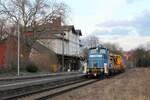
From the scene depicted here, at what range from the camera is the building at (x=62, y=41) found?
76.9 m

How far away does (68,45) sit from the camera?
114938mm

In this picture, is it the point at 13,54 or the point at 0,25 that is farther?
the point at 0,25

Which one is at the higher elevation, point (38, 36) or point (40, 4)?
point (40, 4)

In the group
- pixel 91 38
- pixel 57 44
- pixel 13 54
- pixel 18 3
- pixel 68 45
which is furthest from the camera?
pixel 91 38

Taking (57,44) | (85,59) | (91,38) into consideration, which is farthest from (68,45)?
(85,59)

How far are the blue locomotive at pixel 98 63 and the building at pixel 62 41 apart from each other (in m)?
32.7

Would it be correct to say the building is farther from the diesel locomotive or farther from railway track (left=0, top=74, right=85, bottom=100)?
railway track (left=0, top=74, right=85, bottom=100)

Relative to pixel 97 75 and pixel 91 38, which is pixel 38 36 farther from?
pixel 91 38

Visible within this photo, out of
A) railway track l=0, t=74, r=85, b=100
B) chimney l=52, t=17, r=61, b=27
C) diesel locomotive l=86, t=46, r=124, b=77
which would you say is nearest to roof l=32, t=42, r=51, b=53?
chimney l=52, t=17, r=61, b=27

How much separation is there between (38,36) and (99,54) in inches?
1340

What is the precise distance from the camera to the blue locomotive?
42.2 metres

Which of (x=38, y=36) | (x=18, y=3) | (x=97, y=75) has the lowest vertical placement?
(x=97, y=75)

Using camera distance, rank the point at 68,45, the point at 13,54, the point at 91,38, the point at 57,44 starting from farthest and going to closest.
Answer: the point at 91,38
the point at 68,45
the point at 57,44
the point at 13,54

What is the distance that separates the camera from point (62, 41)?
10631 centimetres
